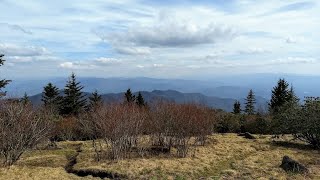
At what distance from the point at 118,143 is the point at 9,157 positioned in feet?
22.4

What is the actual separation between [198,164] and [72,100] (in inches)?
1977

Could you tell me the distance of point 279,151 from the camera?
2731 centimetres

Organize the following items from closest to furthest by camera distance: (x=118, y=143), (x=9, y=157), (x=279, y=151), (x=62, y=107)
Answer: (x=9, y=157) < (x=118, y=143) < (x=279, y=151) < (x=62, y=107)

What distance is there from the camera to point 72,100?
68375 mm

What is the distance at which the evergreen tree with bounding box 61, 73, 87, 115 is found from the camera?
6812cm

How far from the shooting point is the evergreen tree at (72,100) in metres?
68.1

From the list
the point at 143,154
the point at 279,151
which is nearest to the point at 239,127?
the point at 279,151

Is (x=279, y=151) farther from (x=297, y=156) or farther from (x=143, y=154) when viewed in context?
(x=143, y=154)

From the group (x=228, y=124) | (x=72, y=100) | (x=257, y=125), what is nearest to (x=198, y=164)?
(x=257, y=125)

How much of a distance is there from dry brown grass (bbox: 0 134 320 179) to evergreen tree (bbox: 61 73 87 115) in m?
38.4

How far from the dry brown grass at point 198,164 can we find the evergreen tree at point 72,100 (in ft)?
126

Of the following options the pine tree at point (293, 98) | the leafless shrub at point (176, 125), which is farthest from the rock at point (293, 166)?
Result: the pine tree at point (293, 98)

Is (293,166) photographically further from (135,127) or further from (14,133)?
(14,133)

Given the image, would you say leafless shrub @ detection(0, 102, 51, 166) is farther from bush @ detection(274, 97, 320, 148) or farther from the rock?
bush @ detection(274, 97, 320, 148)
